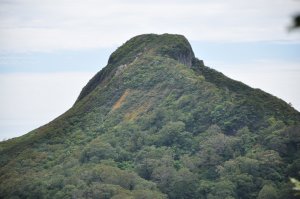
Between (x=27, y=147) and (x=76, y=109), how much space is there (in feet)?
38.9

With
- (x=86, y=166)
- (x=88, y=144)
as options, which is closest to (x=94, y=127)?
(x=88, y=144)

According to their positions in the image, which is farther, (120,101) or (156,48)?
(156,48)


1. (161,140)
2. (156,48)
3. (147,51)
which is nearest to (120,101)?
(161,140)

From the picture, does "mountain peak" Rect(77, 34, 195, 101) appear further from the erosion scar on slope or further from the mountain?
the erosion scar on slope

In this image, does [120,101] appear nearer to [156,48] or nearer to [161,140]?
[161,140]

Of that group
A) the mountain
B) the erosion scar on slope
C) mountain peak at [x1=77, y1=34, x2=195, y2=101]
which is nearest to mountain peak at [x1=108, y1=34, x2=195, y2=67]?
mountain peak at [x1=77, y1=34, x2=195, y2=101]

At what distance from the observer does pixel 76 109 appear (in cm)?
11481

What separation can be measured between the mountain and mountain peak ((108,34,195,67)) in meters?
0.17

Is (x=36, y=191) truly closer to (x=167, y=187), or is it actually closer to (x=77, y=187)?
(x=77, y=187)

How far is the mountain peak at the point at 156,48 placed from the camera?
114250 millimetres

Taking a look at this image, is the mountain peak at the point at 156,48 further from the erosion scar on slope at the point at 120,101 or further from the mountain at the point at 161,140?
the erosion scar on slope at the point at 120,101

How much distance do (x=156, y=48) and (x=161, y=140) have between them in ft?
A: 66.4

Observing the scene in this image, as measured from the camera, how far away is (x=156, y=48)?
115 metres

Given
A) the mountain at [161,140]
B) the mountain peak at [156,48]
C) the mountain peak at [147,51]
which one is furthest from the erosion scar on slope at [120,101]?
the mountain peak at [156,48]
